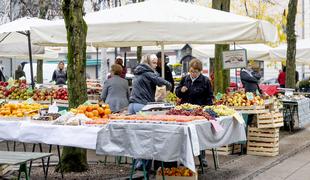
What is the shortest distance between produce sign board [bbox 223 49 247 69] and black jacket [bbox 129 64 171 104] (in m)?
4.08

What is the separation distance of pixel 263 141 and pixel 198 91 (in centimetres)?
229

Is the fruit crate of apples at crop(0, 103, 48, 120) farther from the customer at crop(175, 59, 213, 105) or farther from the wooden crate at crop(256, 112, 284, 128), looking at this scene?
the wooden crate at crop(256, 112, 284, 128)

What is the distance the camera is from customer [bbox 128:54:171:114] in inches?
407

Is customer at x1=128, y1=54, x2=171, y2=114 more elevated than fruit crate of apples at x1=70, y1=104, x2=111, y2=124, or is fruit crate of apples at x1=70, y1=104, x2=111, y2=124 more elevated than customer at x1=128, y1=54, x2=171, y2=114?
customer at x1=128, y1=54, x2=171, y2=114

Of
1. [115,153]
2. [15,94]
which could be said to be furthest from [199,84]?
[15,94]

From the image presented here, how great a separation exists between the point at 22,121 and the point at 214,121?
9.32 feet

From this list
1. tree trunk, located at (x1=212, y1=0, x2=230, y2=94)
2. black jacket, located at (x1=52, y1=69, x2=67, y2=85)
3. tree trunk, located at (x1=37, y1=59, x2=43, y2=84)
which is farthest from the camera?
tree trunk, located at (x1=37, y1=59, x2=43, y2=84)

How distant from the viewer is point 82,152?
1009cm

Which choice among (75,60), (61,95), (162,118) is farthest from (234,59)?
(162,118)

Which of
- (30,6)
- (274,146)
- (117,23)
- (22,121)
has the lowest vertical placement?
(274,146)

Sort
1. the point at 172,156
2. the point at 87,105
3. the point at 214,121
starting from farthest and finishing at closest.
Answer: the point at 87,105, the point at 214,121, the point at 172,156

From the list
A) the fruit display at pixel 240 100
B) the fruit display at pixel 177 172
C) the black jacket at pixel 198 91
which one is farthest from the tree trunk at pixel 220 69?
the fruit display at pixel 177 172

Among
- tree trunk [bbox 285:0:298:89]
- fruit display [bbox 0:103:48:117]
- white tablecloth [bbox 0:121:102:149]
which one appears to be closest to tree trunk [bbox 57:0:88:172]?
fruit display [bbox 0:103:48:117]

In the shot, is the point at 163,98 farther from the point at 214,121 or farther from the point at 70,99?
the point at 214,121
